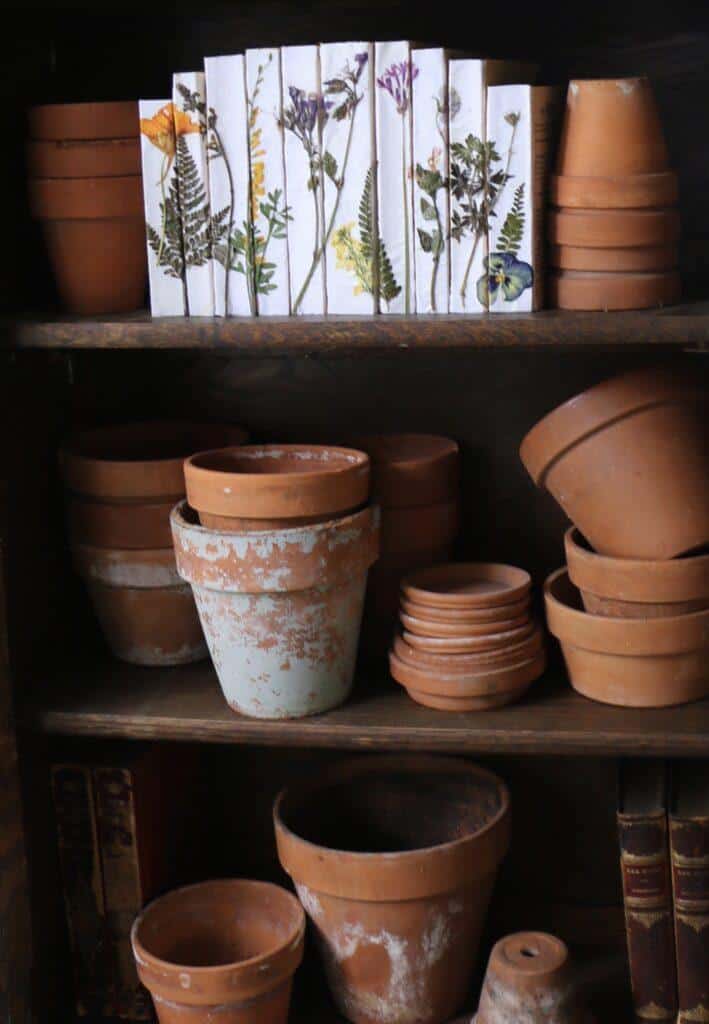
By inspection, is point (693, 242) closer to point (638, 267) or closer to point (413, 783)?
point (638, 267)

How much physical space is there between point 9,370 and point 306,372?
53 centimetres

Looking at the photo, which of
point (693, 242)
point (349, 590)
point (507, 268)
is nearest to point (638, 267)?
point (507, 268)

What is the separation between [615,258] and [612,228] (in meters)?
0.04

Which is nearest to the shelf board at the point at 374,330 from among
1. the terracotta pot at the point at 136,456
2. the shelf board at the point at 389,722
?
the terracotta pot at the point at 136,456

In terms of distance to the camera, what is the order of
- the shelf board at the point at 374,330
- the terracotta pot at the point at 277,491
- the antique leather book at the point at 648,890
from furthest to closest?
the antique leather book at the point at 648,890
the terracotta pot at the point at 277,491
the shelf board at the point at 374,330

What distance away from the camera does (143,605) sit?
2355 millimetres

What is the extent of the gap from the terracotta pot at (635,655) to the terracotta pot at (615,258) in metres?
0.51

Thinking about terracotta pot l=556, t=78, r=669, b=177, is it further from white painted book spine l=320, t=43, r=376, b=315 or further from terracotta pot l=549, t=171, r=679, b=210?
white painted book spine l=320, t=43, r=376, b=315

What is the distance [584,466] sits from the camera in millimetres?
2141

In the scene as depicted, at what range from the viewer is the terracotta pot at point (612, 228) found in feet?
6.60

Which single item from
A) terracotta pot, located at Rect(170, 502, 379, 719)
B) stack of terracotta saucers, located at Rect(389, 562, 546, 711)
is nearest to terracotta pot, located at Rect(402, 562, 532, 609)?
stack of terracotta saucers, located at Rect(389, 562, 546, 711)

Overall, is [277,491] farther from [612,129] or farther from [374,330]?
[612,129]

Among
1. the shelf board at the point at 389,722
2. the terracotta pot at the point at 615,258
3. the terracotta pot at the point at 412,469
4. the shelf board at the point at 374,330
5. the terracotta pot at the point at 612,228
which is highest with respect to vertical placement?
the terracotta pot at the point at 612,228

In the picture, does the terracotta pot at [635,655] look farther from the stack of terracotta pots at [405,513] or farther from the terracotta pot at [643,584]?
the stack of terracotta pots at [405,513]
